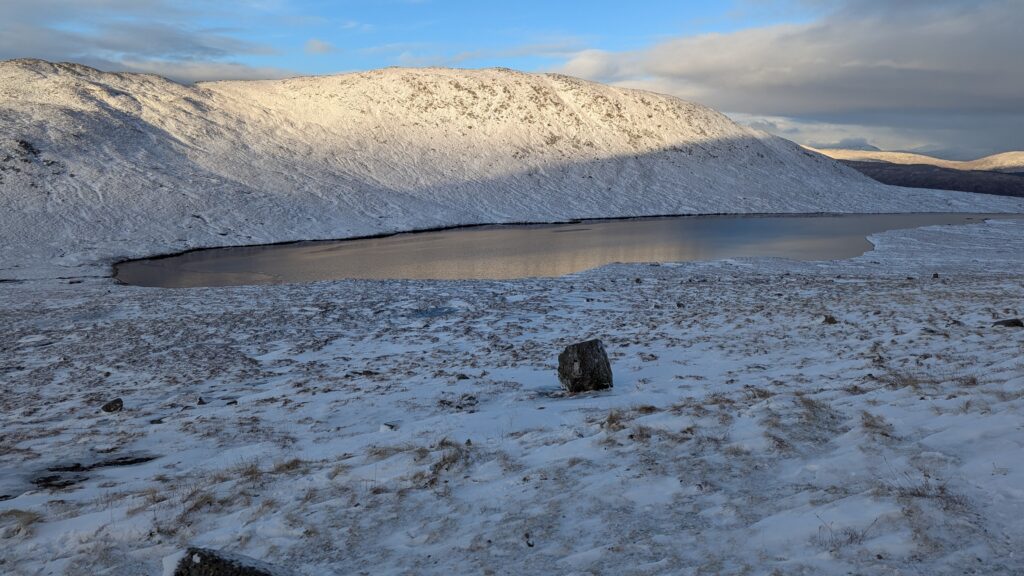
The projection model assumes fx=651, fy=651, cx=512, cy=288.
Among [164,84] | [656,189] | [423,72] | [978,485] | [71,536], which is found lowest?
[71,536]

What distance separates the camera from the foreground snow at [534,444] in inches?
190

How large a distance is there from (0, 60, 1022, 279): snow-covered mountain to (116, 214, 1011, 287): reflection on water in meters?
4.56

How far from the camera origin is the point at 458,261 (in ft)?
114

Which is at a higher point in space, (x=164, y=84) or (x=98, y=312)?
(x=164, y=84)

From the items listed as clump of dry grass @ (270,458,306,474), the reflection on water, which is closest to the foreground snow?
clump of dry grass @ (270,458,306,474)

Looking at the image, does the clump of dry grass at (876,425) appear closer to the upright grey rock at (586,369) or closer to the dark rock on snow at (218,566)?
the upright grey rock at (586,369)

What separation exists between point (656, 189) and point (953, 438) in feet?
237

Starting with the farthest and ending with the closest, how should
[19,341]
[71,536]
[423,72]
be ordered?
[423,72] < [19,341] < [71,536]

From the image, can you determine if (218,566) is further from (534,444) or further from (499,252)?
(499,252)

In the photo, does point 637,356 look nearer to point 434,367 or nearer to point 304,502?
point 434,367

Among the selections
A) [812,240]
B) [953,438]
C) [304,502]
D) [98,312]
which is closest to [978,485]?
[953,438]

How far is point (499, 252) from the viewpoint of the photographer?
39.0m

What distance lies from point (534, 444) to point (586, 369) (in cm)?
252

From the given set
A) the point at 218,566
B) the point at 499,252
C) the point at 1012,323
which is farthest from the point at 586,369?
the point at 499,252
